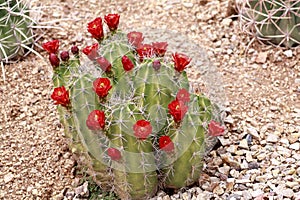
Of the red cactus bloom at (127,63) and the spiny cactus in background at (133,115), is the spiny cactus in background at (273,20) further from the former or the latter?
the red cactus bloom at (127,63)

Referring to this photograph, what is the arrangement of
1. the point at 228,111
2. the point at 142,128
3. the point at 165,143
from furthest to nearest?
the point at 228,111, the point at 165,143, the point at 142,128

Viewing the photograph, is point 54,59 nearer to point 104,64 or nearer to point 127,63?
point 104,64

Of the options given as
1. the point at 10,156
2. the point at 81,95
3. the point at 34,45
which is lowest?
the point at 10,156

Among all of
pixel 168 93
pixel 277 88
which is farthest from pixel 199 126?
pixel 277 88

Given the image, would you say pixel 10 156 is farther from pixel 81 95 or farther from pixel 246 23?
pixel 246 23

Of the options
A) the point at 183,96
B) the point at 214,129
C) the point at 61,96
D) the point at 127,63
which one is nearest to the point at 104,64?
the point at 127,63

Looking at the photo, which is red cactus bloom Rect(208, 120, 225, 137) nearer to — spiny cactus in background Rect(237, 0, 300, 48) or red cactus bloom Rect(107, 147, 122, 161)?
red cactus bloom Rect(107, 147, 122, 161)

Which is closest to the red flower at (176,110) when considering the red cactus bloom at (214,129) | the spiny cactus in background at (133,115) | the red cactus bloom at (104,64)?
the spiny cactus in background at (133,115)
